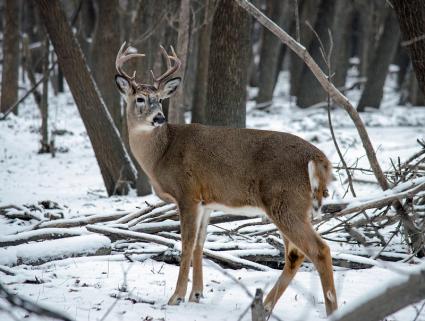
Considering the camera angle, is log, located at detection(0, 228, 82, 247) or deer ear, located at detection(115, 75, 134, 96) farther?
deer ear, located at detection(115, 75, 134, 96)

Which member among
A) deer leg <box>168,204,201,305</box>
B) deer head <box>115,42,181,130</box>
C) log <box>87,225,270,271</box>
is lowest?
log <box>87,225,270,271</box>

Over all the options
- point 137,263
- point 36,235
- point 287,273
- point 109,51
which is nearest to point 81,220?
point 36,235

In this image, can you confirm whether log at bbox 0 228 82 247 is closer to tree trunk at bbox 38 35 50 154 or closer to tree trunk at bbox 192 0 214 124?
tree trunk at bbox 38 35 50 154

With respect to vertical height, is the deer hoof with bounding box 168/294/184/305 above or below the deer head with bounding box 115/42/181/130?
below

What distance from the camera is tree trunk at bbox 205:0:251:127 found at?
9.39 m

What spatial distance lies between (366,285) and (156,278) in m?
1.87

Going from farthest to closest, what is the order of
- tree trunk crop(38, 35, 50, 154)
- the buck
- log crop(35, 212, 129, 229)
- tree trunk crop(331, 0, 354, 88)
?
tree trunk crop(331, 0, 354, 88), tree trunk crop(38, 35, 50, 154), log crop(35, 212, 129, 229), the buck

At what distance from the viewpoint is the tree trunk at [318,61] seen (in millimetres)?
20719

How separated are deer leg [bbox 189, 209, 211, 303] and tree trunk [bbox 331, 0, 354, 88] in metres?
13.7

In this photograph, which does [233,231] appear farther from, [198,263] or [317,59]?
[317,59]

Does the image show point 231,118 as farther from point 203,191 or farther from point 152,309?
point 152,309

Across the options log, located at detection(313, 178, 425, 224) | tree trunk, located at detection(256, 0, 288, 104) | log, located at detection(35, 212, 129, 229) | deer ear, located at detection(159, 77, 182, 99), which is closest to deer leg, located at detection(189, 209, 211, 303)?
log, located at detection(313, 178, 425, 224)

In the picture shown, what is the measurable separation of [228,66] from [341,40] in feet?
55.3

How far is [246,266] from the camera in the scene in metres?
5.90
